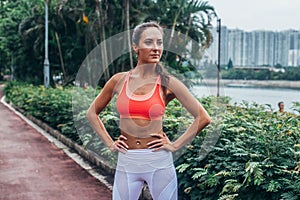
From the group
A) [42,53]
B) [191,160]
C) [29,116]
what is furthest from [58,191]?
[42,53]

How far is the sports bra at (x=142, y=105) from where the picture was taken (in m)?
2.21

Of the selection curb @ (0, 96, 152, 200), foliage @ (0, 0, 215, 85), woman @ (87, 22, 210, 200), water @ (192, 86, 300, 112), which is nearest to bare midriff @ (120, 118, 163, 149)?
woman @ (87, 22, 210, 200)

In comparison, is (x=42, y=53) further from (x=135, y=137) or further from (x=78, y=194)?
(x=135, y=137)

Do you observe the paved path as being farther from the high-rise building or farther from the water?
the high-rise building

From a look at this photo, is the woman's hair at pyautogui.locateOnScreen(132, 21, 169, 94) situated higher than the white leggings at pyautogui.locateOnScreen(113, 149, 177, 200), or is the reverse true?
the woman's hair at pyautogui.locateOnScreen(132, 21, 169, 94)

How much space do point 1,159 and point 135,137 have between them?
565cm

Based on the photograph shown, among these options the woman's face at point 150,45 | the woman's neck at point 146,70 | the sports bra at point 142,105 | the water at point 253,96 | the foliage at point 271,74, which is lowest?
the foliage at point 271,74

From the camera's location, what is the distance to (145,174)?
231 centimetres

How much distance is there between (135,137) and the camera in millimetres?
2297

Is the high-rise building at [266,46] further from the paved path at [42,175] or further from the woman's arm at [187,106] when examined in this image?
the woman's arm at [187,106]

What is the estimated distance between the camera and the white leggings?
2289 millimetres

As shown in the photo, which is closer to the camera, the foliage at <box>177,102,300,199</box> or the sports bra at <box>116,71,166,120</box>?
the sports bra at <box>116,71,166,120</box>

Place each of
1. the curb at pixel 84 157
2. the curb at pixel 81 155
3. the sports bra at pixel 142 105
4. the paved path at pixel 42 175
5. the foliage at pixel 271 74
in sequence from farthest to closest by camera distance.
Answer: the foliage at pixel 271 74, the curb at pixel 81 155, the curb at pixel 84 157, the paved path at pixel 42 175, the sports bra at pixel 142 105

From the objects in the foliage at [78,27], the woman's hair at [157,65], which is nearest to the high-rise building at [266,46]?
the foliage at [78,27]
